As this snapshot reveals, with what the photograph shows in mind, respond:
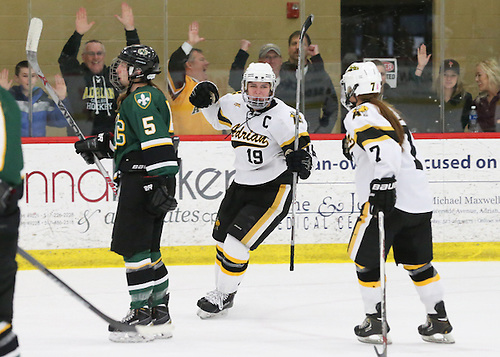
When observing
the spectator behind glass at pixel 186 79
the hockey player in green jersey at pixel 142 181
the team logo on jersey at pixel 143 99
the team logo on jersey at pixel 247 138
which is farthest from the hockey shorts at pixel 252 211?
the spectator behind glass at pixel 186 79

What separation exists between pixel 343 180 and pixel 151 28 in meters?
1.75

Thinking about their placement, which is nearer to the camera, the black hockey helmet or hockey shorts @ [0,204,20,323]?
hockey shorts @ [0,204,20,323]

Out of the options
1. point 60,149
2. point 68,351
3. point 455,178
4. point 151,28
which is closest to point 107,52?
point 151,28

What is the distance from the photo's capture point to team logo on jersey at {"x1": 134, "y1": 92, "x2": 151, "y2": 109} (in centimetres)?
366

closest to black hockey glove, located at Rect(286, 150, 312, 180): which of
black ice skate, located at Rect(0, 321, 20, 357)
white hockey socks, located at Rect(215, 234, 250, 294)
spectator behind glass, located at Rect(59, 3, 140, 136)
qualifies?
white hockey socks, located at Rect(215, 234, 250, 294)

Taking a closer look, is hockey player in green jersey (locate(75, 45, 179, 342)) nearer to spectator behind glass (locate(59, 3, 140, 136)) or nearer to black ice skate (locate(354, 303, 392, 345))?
black ice skate (locate(354, 303, 392, 345))

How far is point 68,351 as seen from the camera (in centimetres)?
361

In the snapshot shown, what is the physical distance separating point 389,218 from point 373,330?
19.3 inches

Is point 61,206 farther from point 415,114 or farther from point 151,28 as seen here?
point 415,114

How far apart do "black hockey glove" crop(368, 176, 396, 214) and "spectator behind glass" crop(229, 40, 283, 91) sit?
296 cm

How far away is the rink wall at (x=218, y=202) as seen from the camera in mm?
5832

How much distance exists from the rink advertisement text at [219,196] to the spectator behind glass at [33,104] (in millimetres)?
230

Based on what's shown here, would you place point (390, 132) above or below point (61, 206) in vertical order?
above

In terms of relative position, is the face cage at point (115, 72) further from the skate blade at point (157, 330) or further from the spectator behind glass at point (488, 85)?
the spectator behind glass at point (488, 85)
